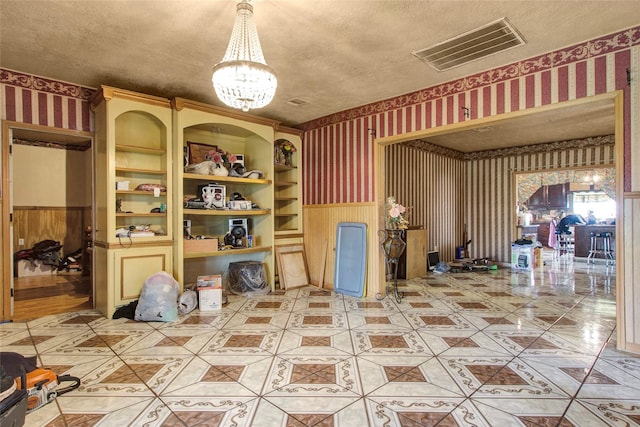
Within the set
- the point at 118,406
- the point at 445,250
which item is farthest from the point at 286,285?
the point at 445,250

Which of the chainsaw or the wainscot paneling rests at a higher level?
the wainscot paneling

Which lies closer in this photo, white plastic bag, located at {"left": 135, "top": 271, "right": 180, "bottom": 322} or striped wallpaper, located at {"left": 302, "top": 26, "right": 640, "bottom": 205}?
striped wallpaper, located at {"left": 302, "top": 26, "right": 640, "bottom": 205}

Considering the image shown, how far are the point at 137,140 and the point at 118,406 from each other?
349 cm

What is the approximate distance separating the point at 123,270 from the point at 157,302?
2.07 ft

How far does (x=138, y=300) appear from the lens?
388cm

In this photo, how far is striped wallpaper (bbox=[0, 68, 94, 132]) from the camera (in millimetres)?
3762

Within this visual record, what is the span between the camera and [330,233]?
5469 mm

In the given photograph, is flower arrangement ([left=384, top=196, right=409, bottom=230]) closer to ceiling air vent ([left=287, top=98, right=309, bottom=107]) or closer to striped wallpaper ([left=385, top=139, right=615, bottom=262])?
striped wallpaper ([left=385, top=139, right=615, bottom=262])

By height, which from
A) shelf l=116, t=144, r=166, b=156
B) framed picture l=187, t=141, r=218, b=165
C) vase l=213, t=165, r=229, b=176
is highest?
framed picture l=187, t=141, r=218, b=165

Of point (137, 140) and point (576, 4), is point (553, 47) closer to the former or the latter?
point (576, 4)

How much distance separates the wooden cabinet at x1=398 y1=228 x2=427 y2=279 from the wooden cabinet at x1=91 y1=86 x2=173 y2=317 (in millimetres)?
4022

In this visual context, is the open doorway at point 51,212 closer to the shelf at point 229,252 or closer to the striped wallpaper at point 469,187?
the shelf at point 229,252

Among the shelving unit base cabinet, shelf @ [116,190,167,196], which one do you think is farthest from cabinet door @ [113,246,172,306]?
shelf @ [116,190,167,196]

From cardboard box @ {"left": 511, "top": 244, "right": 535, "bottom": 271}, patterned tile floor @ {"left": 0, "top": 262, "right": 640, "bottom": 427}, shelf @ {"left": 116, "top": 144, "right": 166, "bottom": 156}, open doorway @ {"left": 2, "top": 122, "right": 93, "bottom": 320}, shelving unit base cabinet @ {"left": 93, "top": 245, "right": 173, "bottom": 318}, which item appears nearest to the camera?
patterned tile floor @ {"left": 0, "top": 262, "right": 640, "bottom": 427}
